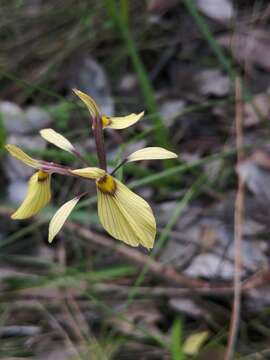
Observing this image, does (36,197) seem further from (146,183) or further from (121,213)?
(146,183)

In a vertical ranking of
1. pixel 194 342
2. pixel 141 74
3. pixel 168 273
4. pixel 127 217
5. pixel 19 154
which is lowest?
pixel 194 342

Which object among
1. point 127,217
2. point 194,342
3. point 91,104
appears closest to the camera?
point 127,217

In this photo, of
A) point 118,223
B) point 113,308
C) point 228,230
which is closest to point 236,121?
point 228,230

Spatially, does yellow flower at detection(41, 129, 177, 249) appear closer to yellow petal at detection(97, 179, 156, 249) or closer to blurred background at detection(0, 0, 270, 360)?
yellow petal at detection(97, 179, 156, 249)

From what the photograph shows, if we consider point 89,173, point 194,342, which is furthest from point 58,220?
point 194,342

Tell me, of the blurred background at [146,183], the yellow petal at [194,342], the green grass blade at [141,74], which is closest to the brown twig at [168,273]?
the blurred background at [146,183]

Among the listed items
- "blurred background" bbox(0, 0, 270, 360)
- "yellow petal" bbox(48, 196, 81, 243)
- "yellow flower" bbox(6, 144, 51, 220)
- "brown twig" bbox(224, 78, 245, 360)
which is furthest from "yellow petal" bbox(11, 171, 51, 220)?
"brown twig" bbox(224, 78, 245, 360)

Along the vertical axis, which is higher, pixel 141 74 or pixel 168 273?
pixel 141 74
